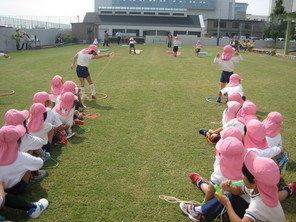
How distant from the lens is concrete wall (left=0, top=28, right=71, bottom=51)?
2781cm

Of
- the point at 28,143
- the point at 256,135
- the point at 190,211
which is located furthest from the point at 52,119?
the point at 256,135

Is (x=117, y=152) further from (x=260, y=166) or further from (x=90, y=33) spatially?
(x=90, y=33)

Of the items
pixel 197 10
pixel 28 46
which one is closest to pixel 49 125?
pixel 28 46

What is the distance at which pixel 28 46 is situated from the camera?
102 ft

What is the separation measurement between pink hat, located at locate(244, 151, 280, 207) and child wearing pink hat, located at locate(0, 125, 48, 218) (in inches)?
104

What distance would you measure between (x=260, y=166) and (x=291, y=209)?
163cm

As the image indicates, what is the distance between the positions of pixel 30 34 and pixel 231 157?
36306mm

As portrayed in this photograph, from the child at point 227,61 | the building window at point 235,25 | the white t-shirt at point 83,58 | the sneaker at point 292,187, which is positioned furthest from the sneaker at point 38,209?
the building window at point 235,25

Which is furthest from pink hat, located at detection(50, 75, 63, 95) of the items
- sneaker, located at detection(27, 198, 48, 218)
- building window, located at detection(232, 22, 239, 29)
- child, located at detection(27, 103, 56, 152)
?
building window, located at detection(232, 22, 239, 29)

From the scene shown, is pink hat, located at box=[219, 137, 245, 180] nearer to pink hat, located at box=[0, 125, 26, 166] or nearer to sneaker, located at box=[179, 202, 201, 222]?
sneaker, located at box=[179, 202, 201, 222]

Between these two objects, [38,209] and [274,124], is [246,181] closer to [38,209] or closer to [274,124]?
[274,124]

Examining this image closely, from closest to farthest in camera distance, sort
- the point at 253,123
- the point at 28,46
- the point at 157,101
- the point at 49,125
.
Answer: the point at 253,123 → the point at 49,125 → the point at 157,101 → the point at 28,46

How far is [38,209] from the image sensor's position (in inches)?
134

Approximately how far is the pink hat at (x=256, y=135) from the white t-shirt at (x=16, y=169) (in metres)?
3.05
